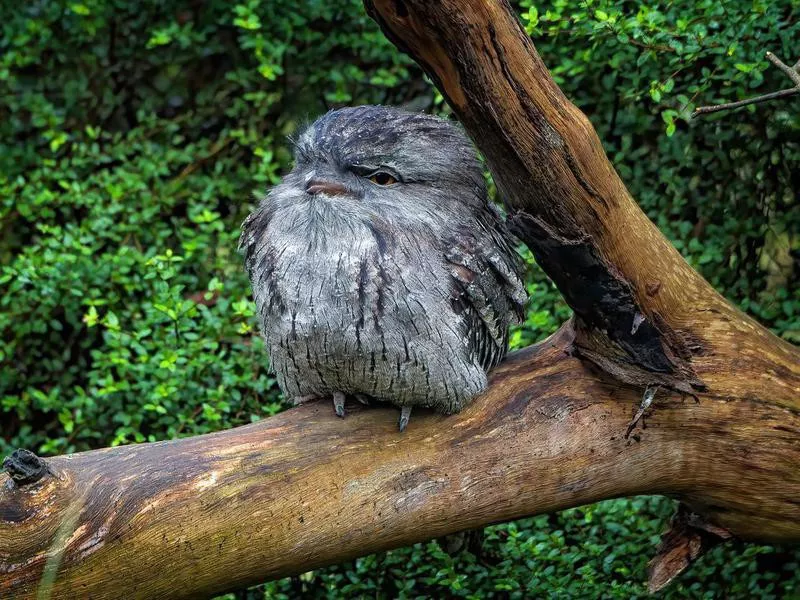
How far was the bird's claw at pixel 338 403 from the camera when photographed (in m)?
2.50

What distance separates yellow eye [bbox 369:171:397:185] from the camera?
2.43m

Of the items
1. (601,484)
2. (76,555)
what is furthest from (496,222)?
(76,555)

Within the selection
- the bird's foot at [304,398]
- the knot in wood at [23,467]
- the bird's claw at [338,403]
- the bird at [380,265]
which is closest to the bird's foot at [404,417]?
the bird at [380,265]

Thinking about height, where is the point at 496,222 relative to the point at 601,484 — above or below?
above

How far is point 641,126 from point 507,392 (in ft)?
5.31

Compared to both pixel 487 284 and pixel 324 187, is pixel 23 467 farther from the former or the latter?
pixel 487 284

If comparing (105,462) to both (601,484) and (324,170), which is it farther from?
(601,484)

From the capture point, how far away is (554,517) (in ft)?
11.3

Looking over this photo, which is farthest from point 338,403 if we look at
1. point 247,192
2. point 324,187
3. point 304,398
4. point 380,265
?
point 247,192

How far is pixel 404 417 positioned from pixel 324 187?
23.3 inches

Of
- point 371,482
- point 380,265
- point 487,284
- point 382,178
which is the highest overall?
point 382,178

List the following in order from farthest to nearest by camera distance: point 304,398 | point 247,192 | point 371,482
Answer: point 247,192, point 304,398, point 371,482

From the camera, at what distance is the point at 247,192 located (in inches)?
171

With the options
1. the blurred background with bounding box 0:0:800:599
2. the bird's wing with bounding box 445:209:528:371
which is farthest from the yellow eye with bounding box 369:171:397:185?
the blurred background with bounding box 0:0:800:599
